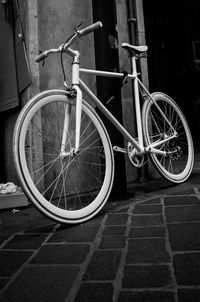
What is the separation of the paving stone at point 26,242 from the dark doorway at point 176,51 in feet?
21.0

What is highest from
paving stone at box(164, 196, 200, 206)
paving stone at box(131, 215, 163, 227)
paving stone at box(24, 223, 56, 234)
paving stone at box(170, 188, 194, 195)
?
paving stone at box(170, 188, 194, 195)

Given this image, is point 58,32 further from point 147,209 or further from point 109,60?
point 147,209

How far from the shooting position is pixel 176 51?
903 cm

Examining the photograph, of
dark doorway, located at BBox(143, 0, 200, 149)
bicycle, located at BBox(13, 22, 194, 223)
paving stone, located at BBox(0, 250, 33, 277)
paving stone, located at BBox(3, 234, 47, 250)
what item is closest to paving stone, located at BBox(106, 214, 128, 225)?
bicycle, located at BBox(13, 22, 194, 223)

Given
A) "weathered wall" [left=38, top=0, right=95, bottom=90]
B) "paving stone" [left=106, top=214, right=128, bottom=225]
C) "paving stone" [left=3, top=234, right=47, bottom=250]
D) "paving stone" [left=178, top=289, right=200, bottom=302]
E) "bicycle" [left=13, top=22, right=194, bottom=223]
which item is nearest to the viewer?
"paving stone" [left=178, top=289, right=200, bottom=302]

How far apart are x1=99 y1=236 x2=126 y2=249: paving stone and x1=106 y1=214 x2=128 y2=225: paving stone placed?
0.32 metres

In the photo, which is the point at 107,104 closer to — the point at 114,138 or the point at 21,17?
the point at 114,138

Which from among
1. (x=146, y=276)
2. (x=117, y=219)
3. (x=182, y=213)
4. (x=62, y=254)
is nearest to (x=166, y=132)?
(x=182, y=213)

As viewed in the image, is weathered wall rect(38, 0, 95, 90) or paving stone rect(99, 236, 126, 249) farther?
weathered wall rect(38, 0, 95, 90)

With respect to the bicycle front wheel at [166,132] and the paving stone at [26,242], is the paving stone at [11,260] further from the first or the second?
the bicycle front wheel at [166,132]

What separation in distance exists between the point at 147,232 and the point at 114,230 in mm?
245

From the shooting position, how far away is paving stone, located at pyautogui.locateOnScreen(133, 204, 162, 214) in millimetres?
2818

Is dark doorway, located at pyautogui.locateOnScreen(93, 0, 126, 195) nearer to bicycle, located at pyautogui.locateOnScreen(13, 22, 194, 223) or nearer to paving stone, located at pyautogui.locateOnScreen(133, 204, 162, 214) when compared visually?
bicycle, located at pyautogui.locateOnScreen(13, 22, 194, 223)

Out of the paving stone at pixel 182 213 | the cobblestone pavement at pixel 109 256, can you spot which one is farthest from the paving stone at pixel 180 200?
the paving stone at pixel 182 213
